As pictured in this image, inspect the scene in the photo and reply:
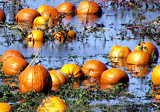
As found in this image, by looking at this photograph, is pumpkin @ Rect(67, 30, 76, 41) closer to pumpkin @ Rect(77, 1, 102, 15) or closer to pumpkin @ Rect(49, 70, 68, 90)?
pumpkin @ Rect(77, 1, 102, 15)

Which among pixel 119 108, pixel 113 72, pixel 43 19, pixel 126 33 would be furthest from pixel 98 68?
pixel 43 19

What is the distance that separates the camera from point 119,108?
673cm

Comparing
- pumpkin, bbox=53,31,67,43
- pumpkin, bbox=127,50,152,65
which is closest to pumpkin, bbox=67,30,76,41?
pumpkin, bbox=53,31,67,43

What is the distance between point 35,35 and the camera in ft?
43.0

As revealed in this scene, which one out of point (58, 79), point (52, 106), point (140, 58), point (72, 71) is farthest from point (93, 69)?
point (52, 106)

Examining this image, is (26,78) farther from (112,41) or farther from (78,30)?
(78,30)

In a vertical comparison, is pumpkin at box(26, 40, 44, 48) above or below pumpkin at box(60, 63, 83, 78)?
above

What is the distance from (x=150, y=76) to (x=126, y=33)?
483 cm

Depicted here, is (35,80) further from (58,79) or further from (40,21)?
(40,21)

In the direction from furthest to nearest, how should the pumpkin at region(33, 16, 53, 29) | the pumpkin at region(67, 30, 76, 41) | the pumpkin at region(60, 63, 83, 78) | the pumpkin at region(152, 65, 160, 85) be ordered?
the pumpkin at region(33, 16, 53, 29) → the pumpkin at region(67, 30, 76, 41) → the pumpkin at region(60, 63, 83, 78) → the pumpkin at region(152, 65, 160, 85)

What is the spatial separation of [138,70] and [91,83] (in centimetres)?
176

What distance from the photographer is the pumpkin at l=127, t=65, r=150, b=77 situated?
31.6ft

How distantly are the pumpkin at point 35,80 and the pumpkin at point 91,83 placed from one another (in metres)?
1.06

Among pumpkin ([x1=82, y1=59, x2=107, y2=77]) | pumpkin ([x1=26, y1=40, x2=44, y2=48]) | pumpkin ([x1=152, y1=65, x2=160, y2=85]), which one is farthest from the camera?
pumpkin ([x1=26, y1=40, x2=44, y2=48])
